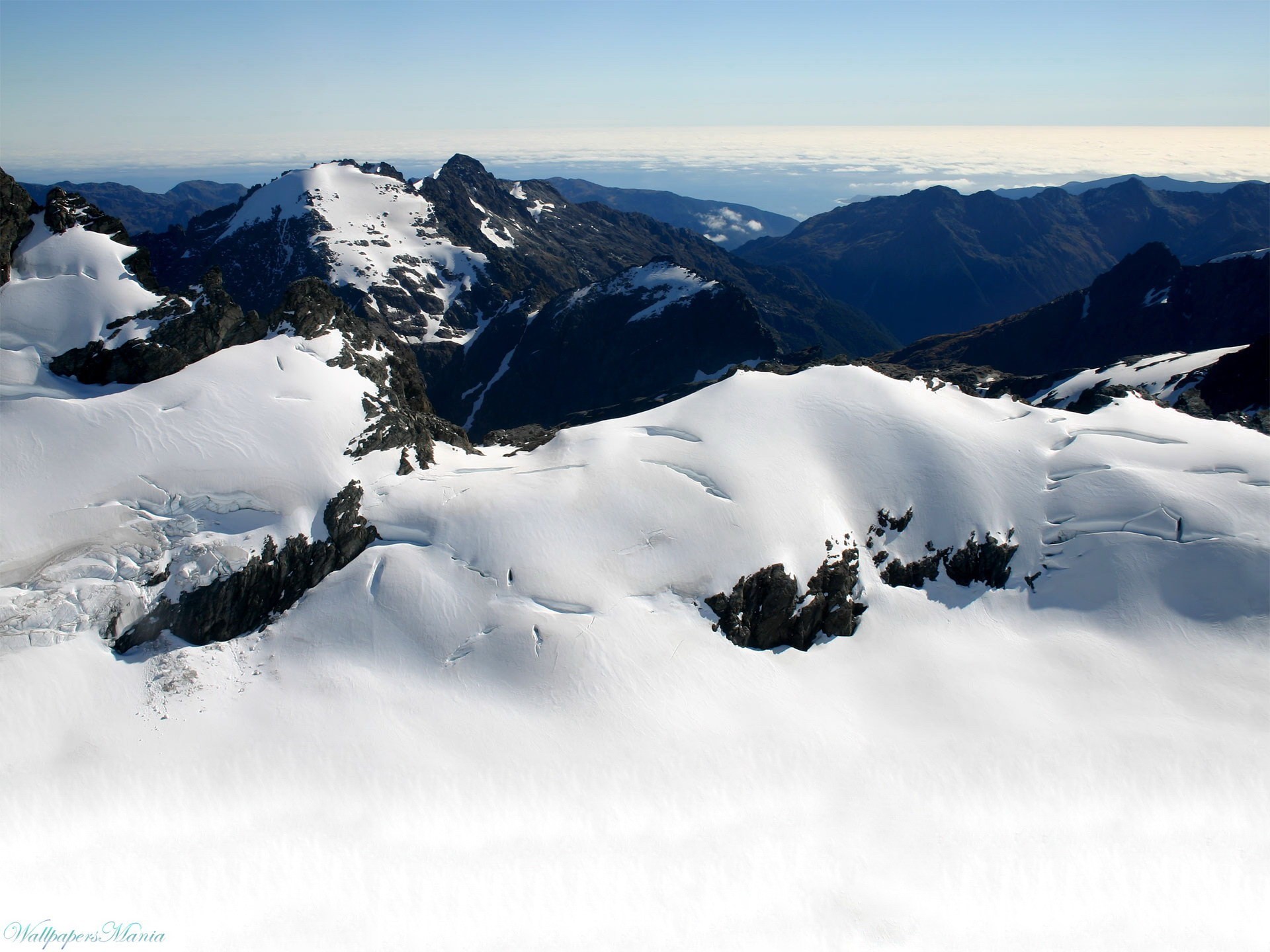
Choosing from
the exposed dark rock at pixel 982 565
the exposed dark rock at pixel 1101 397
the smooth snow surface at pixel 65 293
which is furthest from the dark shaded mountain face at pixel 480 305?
the exposed dark rock at pixel 982 565

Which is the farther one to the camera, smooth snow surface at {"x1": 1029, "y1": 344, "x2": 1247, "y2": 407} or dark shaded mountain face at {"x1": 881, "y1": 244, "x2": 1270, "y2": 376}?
dark shaded mountain face at {"x1": 881, "y1": 244, "x2": 1270, "y2": 376}

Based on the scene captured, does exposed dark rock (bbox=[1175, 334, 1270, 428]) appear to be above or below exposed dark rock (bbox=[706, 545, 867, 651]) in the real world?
above

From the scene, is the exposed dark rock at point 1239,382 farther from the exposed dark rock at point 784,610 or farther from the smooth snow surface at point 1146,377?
the exposed dark rock at point 784,610

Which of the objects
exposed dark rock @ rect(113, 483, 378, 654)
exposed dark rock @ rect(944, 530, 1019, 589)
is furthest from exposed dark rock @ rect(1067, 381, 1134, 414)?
exposed dark rock @ rect(113, 483, 378, 654)

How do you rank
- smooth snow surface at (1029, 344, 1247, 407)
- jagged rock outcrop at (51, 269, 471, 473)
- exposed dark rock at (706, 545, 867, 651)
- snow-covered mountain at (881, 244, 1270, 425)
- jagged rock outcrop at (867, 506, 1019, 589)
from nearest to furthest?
1. exposed dark rock at (706, 545, 867, 651)
2. jagged rock outcrop at (867, 506, 1019, 589)
3. jagged rock outcrop at (51, 269, 471, 473)
4. smooth snow surface at (1029, 344, 1247, 407)
5. snow-covered mountain at (881, 244, 1270, 425)

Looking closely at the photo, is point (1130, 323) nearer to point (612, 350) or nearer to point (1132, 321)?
point (1132, 321)

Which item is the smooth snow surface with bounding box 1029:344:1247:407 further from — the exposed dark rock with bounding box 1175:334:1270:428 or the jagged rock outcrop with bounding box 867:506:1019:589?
the jagged rock outcrop with bounding box 867:506:1019:589

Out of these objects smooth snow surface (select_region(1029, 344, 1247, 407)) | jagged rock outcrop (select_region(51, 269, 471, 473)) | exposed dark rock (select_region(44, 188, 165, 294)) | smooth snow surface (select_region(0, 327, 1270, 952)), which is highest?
exposed dark rock (select_region(44, 188, 165, 294))

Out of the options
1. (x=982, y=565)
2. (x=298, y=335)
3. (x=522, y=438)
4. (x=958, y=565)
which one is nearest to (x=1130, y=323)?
(x=982, y=565)
